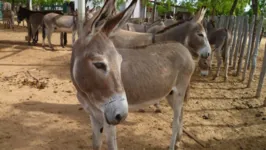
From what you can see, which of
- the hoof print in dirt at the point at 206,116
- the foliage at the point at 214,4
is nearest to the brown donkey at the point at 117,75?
the hoof print in dirt at the point at 206,116

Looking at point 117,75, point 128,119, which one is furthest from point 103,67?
point 128,119

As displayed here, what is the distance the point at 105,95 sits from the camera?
193cm

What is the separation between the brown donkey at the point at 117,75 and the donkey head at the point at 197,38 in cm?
164

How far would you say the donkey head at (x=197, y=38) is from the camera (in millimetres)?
5000

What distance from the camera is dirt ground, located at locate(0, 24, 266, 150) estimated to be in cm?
382

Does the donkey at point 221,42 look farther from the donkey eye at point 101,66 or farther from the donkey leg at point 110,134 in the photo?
the donkey eye at point 101,66

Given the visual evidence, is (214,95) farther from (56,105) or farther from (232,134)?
(56,105)

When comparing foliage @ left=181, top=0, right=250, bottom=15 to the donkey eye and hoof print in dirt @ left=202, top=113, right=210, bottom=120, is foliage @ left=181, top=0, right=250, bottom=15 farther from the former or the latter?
the donkey eye

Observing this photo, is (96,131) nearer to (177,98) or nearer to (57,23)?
(177,98)

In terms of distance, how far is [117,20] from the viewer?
206cm

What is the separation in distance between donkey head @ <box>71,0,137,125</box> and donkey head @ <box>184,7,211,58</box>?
3.21 metres

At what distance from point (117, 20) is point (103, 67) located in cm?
44

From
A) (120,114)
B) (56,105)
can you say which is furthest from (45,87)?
(120,114)

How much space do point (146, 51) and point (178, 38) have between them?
6.13ft
